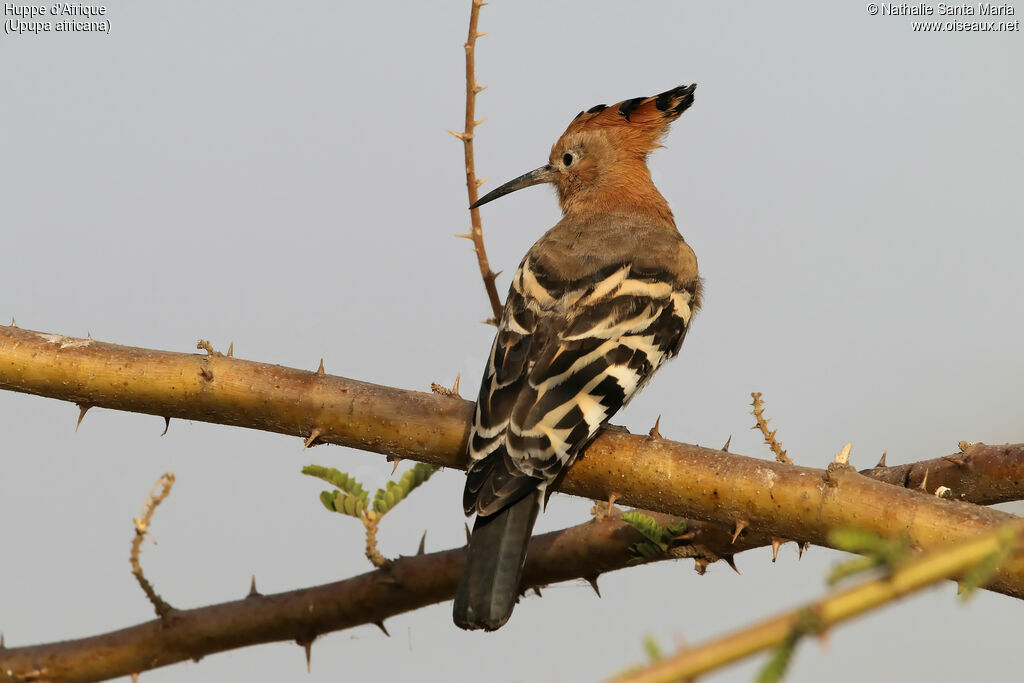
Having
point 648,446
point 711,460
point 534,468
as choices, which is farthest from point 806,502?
point 534,468

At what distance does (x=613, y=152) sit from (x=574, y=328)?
1423 mm

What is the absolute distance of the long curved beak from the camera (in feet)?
13.4

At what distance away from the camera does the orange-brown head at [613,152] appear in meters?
3.84

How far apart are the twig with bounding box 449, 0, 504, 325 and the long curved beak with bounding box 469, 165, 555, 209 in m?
1.55

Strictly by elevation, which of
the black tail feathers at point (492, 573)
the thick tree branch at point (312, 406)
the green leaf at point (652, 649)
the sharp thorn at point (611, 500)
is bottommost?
the green leaf at point (652, 649)

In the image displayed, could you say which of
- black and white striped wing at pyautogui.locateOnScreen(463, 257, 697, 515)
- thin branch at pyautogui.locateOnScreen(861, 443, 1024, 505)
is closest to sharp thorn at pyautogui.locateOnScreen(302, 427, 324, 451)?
black and white striped wing at pyautogui.locateOnScreen(463, 257, 697, 515)

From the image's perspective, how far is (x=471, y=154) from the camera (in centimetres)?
253

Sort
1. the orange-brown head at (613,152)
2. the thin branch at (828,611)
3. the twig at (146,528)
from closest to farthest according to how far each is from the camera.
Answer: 1. the thin branch at (828,611)
2. the twig at (146,528)
3. the orange-brown head at (613,152)

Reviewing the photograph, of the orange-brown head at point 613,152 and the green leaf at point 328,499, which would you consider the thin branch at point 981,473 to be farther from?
the orange-brown head at point 613,152

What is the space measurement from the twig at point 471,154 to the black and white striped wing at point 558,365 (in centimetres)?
19

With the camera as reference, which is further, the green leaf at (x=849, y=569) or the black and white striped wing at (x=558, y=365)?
the black and white striped wing at (x=558, y=365)

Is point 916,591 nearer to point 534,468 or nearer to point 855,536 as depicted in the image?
point 855,536

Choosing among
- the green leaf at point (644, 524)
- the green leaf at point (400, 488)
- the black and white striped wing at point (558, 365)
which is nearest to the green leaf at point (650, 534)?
the green leaf at point (644, 524)

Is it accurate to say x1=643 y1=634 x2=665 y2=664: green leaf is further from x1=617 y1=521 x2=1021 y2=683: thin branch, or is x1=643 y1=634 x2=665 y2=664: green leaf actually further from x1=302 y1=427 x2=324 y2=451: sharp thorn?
x1=302 y1=427 x2=324 y2=451: sharp thorn
